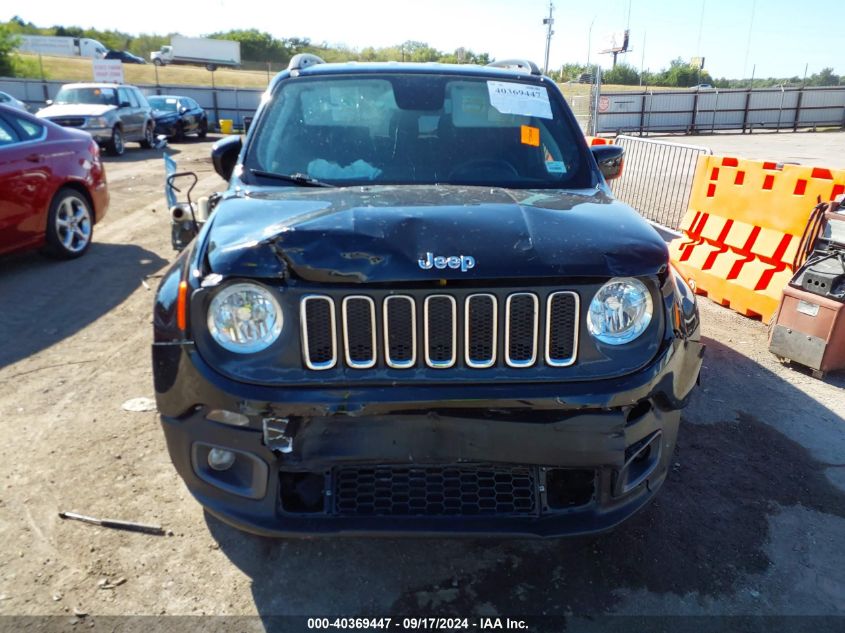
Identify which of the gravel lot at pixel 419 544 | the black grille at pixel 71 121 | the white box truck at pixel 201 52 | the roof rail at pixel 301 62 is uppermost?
the white box truck at pixel 201 52

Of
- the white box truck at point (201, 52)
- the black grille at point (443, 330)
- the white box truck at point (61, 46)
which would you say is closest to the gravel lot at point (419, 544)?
the black grille at point (443, 330)

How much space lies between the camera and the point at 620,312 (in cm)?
238

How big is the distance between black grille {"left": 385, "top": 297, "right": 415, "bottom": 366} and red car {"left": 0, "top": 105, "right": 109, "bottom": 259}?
5.45m

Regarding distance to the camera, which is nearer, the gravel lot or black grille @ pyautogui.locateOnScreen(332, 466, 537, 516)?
black grille @ pyautogui.locateOnScreen(332, 466, 537, 516)

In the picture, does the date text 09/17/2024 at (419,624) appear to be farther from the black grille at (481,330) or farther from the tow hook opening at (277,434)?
the black grille at (481,330)

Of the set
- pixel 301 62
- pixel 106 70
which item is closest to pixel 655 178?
pixel 301 62

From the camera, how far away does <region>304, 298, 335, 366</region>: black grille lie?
223cm

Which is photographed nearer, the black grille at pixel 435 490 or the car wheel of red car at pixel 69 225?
the black grille at pixel 435 490

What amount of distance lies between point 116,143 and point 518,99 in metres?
16.0

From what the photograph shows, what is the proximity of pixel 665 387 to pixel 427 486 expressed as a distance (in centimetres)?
92

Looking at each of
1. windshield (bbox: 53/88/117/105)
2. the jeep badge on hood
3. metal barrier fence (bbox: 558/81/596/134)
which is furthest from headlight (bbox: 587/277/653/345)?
metal barrier fence (bbox: 558/81/596/134)

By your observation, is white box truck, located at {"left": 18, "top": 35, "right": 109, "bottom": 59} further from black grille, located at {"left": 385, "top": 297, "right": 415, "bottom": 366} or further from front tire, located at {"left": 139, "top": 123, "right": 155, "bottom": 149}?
black grille, located at {"left": 385, "top": 297, "right": 415, "bottom": 366}

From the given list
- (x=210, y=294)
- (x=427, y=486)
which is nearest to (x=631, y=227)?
(x=427, y=486)

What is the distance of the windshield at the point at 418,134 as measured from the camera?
3.33 meters
